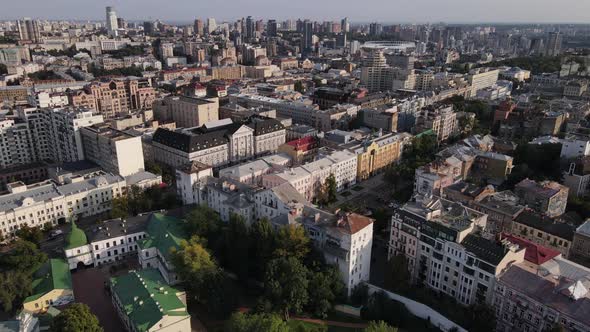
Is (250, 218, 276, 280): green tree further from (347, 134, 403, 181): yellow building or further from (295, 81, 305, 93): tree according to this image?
(295, 81, 305, 93): tree

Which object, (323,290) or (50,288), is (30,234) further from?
(323,290)

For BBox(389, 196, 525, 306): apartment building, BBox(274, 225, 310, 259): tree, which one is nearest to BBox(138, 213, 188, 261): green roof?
BBox(274, 225, 310, 259): tree

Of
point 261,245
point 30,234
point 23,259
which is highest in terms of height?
point 261,245

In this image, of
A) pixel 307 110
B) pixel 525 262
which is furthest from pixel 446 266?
pixel 307 110

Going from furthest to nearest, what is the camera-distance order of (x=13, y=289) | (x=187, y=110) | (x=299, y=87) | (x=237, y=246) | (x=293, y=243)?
(x=299, y=87) → (x=187, y=110) → (x=237, y=246) → (x=293, y=243) → (x=13, y=289)

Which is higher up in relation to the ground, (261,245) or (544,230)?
(261,245)

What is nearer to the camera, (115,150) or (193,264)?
(193,264)

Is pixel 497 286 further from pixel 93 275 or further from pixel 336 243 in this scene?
pixel 93 275

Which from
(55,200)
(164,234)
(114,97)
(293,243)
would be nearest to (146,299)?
(164,234)
